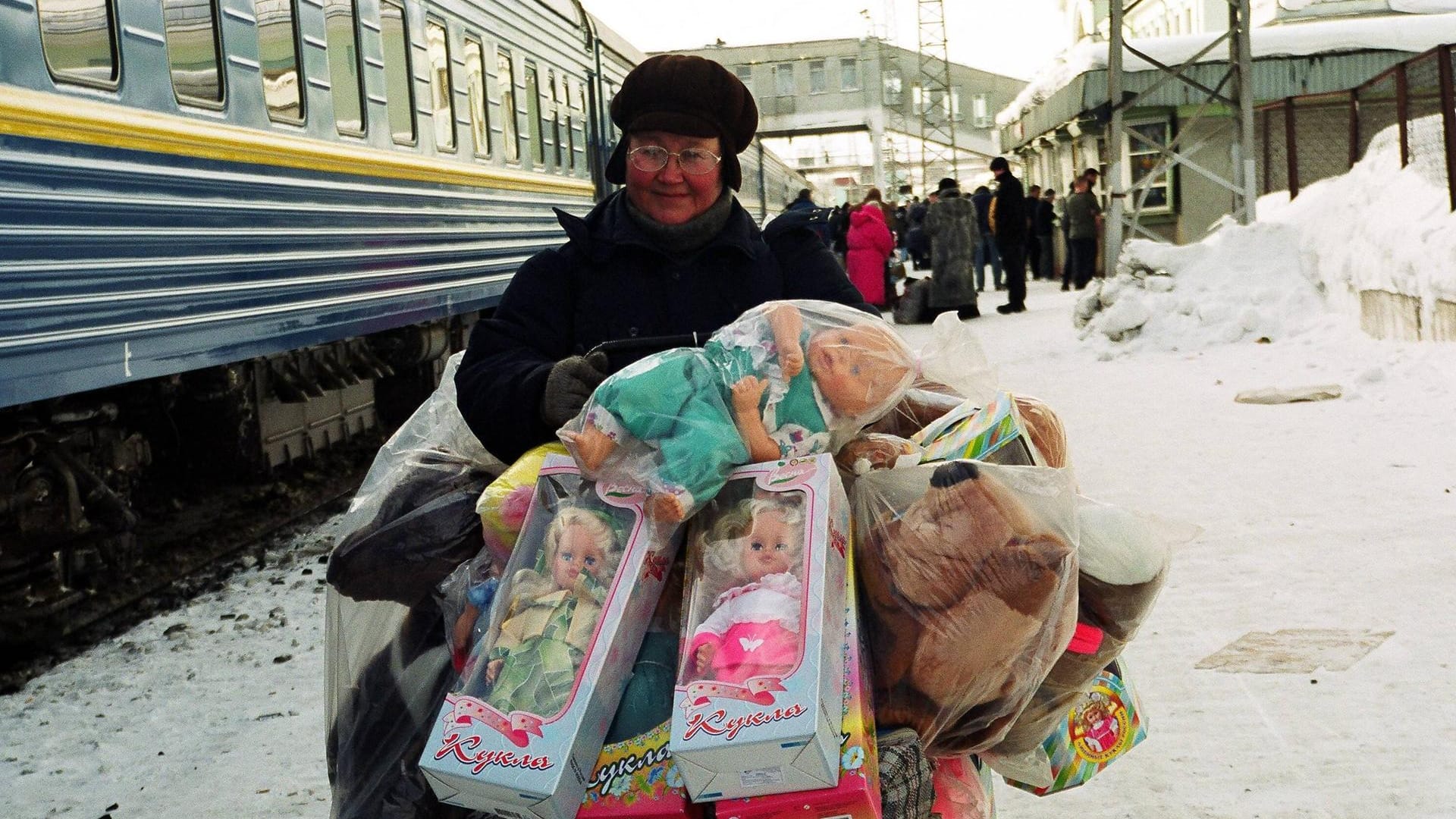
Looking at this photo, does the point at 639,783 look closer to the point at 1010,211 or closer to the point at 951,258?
the point at 951,258

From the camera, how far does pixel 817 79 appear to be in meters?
55.7

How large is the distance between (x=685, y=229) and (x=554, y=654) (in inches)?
42.2

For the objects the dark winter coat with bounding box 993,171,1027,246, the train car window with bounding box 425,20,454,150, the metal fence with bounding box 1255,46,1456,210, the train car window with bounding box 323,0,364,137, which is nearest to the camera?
the train car window with bounding box 323,0,364,137

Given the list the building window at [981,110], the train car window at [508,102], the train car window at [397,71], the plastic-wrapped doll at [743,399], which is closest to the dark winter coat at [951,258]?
the train car window at [508,102]

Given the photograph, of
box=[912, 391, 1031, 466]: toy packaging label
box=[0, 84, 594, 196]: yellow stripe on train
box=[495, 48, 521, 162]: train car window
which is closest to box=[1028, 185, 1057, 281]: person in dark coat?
box=[495, 48, 521, 162]: train car window

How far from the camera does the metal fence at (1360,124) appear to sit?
10070mm

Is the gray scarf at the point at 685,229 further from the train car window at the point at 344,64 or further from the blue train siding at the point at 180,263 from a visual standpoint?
the train car window at the point at 344,64

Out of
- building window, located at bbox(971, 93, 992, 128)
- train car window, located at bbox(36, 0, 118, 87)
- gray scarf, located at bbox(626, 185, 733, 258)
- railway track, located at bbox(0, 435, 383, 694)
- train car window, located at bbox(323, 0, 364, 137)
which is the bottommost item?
railway track, located at bbox(0, 435, 383, 694)

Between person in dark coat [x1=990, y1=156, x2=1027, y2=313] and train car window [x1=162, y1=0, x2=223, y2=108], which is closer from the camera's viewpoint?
train car window [x1=162, y1=0, x2=223, y2=108]

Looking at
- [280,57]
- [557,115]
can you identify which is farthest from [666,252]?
[557,115]

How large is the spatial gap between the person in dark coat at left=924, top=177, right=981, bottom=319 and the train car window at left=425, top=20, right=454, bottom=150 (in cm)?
848

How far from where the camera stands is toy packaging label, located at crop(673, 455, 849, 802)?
5.41 feet

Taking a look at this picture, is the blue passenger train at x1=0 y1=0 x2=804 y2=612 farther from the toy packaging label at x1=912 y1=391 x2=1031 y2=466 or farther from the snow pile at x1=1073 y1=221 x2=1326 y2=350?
the snow pile at x1=1073 y1=221 x2=1326 y2=350

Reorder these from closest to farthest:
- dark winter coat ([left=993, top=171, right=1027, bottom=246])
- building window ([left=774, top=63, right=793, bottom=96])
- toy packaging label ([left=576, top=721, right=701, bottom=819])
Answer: toy packaging label ([left=576, top=721, right=701, bottom=819]) → dark winter coat ([left=993, top=171, right=1027, bottom=246]) → building window ([left=774, top=63, right=793, bottom=96])
